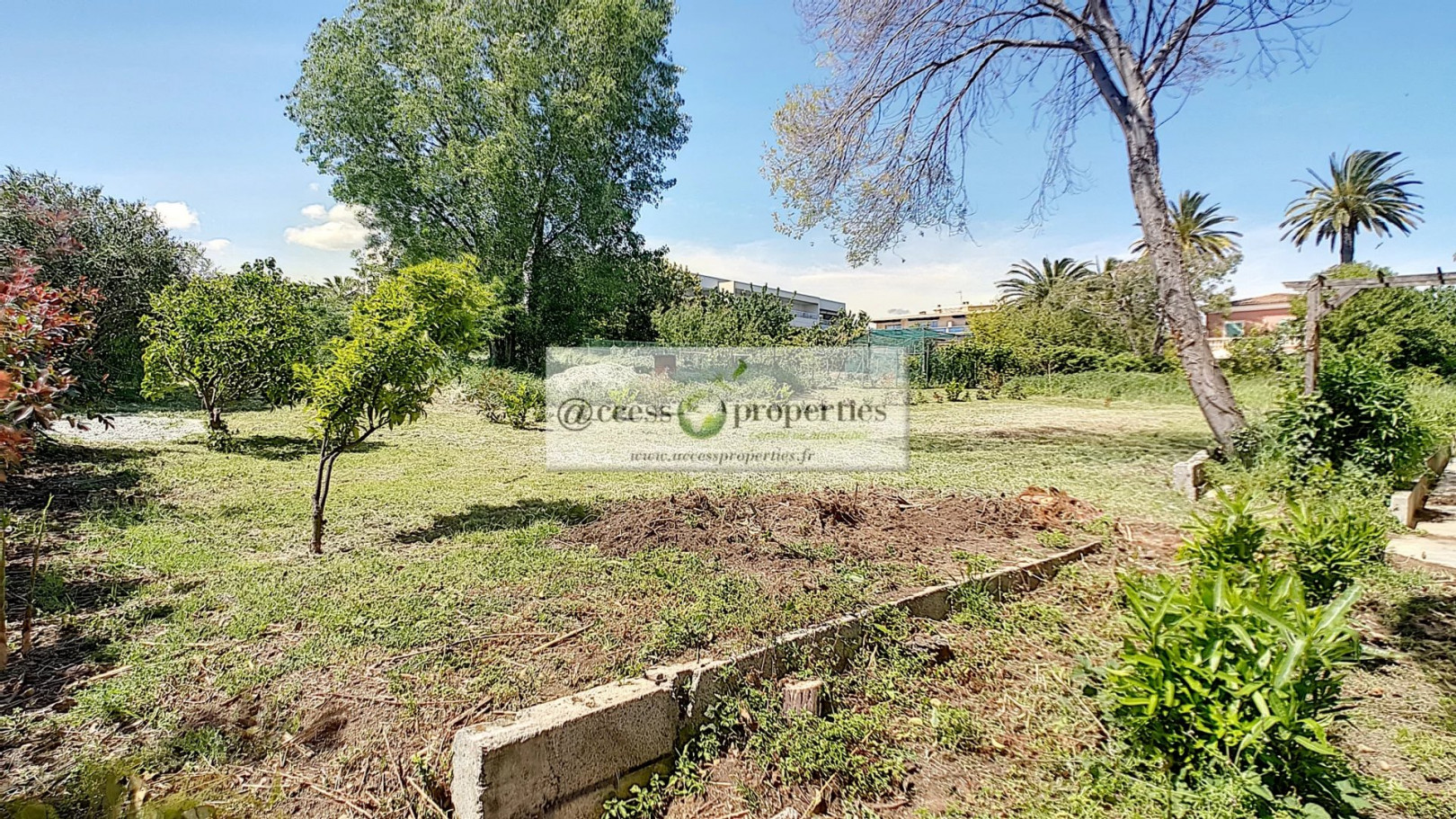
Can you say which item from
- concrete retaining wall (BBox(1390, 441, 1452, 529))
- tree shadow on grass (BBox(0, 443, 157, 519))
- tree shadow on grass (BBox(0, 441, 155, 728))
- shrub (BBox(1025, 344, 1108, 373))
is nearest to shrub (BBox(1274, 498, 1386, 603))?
concrete retaining wall (BBox(1390, 441, 1452, 529))

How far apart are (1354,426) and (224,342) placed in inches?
424

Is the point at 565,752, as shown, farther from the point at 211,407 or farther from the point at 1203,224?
the point at 1203,224

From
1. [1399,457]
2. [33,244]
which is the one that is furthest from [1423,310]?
[33,244]

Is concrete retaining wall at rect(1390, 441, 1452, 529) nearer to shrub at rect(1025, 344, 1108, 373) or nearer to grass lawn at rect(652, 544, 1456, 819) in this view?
grass lawn at rect(652, 544, 1456, 819)

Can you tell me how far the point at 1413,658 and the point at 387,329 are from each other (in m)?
5.57

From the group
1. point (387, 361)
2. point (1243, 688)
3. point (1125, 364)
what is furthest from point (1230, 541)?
point (1125, 364)

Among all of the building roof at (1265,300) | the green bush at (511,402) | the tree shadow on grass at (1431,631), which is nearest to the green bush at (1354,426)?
the tree shadow on grass at (1431,631)

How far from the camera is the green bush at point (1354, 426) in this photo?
4980 mm

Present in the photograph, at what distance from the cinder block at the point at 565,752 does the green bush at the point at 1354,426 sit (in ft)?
19.0

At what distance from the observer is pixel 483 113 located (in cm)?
1636

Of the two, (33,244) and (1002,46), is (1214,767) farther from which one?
(33,244)

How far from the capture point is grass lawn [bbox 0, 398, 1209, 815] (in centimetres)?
202

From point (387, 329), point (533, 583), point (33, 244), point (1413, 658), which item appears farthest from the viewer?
point (33, 244)

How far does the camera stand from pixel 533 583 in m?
3.19
